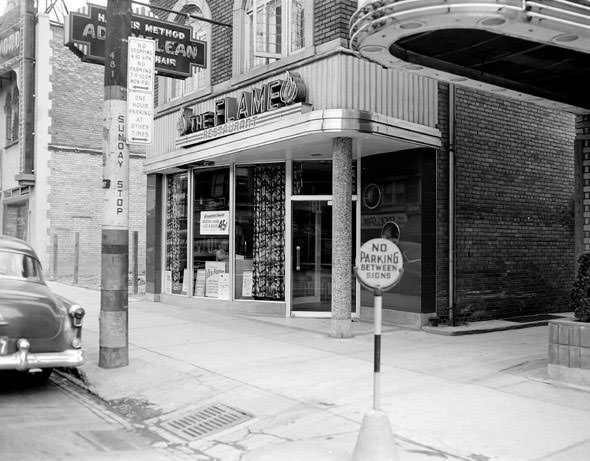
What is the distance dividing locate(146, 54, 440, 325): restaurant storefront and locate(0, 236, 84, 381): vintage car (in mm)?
4198

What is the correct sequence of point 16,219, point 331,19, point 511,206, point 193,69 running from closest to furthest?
1. point 331,19
2. point 511,206
3. point 193,69
4. point 16,219

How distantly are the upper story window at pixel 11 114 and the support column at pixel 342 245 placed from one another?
19174 millimetres

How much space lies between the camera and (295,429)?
567cm

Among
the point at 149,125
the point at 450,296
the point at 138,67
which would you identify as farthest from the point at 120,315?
the point at 450,296

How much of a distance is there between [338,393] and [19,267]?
442 cm

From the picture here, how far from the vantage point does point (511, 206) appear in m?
12.4

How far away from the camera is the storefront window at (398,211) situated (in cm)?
1100

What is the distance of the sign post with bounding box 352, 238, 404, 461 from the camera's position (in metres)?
4.56

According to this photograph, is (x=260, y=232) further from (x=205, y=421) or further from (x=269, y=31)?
(x=205, y=421)

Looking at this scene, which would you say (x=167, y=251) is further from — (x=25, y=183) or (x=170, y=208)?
(x=25, y=183)

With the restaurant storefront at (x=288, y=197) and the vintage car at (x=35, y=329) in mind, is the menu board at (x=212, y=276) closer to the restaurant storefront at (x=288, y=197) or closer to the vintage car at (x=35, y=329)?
the restaurant storefront at (x=288, y=197)

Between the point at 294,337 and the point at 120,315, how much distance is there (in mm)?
3051

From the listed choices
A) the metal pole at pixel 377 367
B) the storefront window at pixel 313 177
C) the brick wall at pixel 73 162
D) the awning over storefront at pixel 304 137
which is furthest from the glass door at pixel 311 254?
the brick wall at pixel 73 162

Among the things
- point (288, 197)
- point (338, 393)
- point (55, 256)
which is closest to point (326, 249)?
point (288, 197)
